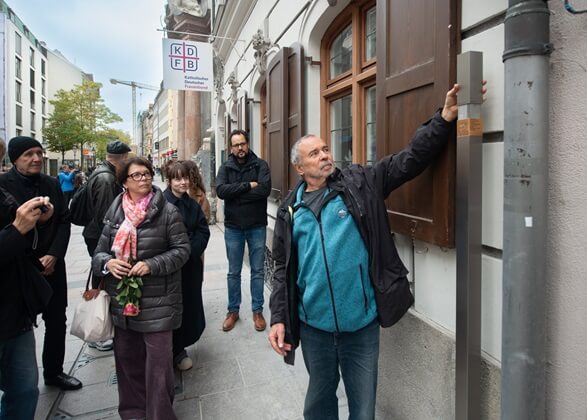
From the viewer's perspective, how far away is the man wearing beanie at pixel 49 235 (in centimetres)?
260

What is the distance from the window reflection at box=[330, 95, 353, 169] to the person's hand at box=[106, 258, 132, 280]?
2.19m

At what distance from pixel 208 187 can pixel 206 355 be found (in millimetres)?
9926

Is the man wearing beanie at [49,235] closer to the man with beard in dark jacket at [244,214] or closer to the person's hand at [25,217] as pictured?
the person's hand at [25,217]

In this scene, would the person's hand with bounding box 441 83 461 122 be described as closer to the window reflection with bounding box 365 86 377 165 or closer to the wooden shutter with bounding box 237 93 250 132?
the window reflection with bounding box 365 86 377 165

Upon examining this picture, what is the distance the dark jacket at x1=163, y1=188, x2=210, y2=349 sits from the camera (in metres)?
3.08

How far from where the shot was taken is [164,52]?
723cm

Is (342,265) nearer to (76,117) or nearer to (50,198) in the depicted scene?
(50,198)

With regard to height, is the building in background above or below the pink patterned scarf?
above

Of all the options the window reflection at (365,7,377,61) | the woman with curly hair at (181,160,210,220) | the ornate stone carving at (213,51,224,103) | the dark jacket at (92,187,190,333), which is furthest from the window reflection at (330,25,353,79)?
the ornate stone carving at (213,51,224,103)

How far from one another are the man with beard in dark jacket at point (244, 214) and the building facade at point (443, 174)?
2.86 feet

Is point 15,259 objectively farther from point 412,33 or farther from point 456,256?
point 412,33

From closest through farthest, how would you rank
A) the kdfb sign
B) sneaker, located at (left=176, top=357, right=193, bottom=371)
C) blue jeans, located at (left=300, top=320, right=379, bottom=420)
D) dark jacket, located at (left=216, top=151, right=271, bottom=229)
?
blue jeans, located at (left=300, top=320, right=379, bottom=420), sneaker, located at (left=176, top=357, right=193, bottom=371), dark jacket, located at (left=216, top=151, right=271, bottom=229), the kdfb sign

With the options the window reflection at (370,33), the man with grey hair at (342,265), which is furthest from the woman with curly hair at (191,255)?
the window reflection at (370,33)

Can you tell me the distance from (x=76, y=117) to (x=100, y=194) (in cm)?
3445
